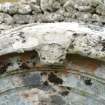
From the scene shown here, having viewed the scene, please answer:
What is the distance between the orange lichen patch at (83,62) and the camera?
3025 millimetres

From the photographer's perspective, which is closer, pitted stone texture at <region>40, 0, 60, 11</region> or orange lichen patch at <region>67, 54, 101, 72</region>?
orange lichen patch at <region>67, 54, 101, 72</region>

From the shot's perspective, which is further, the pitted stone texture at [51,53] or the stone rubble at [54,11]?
the stone rubble at [54,11]

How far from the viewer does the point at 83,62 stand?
3037mm

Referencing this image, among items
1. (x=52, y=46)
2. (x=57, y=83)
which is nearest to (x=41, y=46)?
(x=52, y=46)

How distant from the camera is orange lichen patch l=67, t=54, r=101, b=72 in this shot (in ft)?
9.93

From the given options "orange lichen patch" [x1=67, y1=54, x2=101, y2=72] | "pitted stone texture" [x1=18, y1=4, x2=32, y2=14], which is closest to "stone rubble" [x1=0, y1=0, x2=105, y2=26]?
"pitted stone texture" [x1=18, y1=4, x2=32, y2=14]

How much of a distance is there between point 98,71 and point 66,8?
43cm

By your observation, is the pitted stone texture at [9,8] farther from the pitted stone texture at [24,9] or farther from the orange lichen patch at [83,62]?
the orange lichen patch at [83,62]

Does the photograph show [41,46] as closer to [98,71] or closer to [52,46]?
[52,46]

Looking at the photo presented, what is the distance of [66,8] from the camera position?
3.18 meters

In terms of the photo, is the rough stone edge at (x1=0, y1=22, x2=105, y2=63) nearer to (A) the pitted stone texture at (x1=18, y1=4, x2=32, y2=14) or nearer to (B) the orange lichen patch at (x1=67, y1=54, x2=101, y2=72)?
(B) the orange lichen patch at (x1=67, y1=54, x2=101, y2=72)

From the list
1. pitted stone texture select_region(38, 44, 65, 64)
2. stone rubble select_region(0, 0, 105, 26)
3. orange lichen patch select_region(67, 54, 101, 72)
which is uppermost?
stone rubble select_region(0, 0, 105, 26)

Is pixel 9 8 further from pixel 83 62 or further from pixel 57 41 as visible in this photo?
pixel 83 62

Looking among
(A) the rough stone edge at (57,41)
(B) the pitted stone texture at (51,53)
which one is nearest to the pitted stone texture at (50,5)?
(A) the rough stone edge at (57,41)
